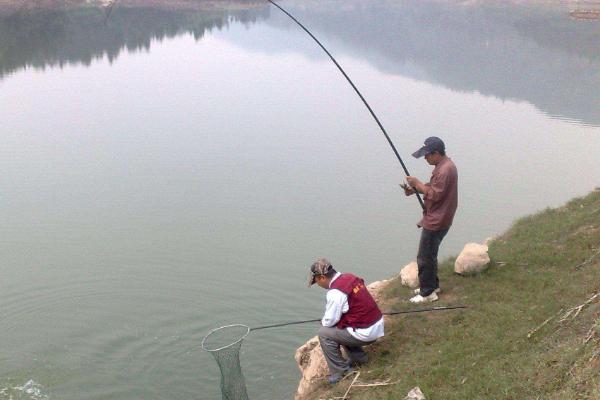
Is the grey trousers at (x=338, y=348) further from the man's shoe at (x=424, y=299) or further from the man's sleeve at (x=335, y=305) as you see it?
the man's shoe at (x=424, y=299)

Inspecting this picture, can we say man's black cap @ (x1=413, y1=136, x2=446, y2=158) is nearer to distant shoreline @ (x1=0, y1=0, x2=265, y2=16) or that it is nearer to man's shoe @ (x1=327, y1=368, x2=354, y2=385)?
man's shoe @ (x1=327, y1=368, x2=354, y2=385)

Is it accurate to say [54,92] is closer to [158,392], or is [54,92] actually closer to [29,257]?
[29,257]

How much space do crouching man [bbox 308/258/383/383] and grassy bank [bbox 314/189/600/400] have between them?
12.7 inches

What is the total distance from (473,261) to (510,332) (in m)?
1.74

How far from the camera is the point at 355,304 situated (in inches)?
260

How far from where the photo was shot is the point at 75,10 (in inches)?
2451

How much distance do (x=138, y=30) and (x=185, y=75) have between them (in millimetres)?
22177

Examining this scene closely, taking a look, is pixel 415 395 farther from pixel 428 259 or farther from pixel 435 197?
pixel 435 197

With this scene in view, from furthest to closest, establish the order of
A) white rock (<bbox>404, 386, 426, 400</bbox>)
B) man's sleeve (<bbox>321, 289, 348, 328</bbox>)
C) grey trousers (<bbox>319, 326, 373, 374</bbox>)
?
grey trousers (<bbox>319, 326, 373, 374</bbox>), man's sleeve (<bbox>321, 289, 348, 328</bbox>), white rock (<bbox>404, 386, 426, 400</bbox>)

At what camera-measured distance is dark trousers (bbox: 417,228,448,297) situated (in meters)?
7.51

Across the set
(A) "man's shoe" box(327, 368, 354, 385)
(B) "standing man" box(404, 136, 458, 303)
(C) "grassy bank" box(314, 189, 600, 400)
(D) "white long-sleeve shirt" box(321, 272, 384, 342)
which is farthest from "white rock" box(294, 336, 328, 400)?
(B) "standing man" box(404, 136, 458, 303)

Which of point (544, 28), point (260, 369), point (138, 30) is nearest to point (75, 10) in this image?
point (138, 30)

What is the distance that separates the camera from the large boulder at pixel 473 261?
8.33 metres

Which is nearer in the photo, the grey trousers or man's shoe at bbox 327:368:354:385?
the grey trousers
